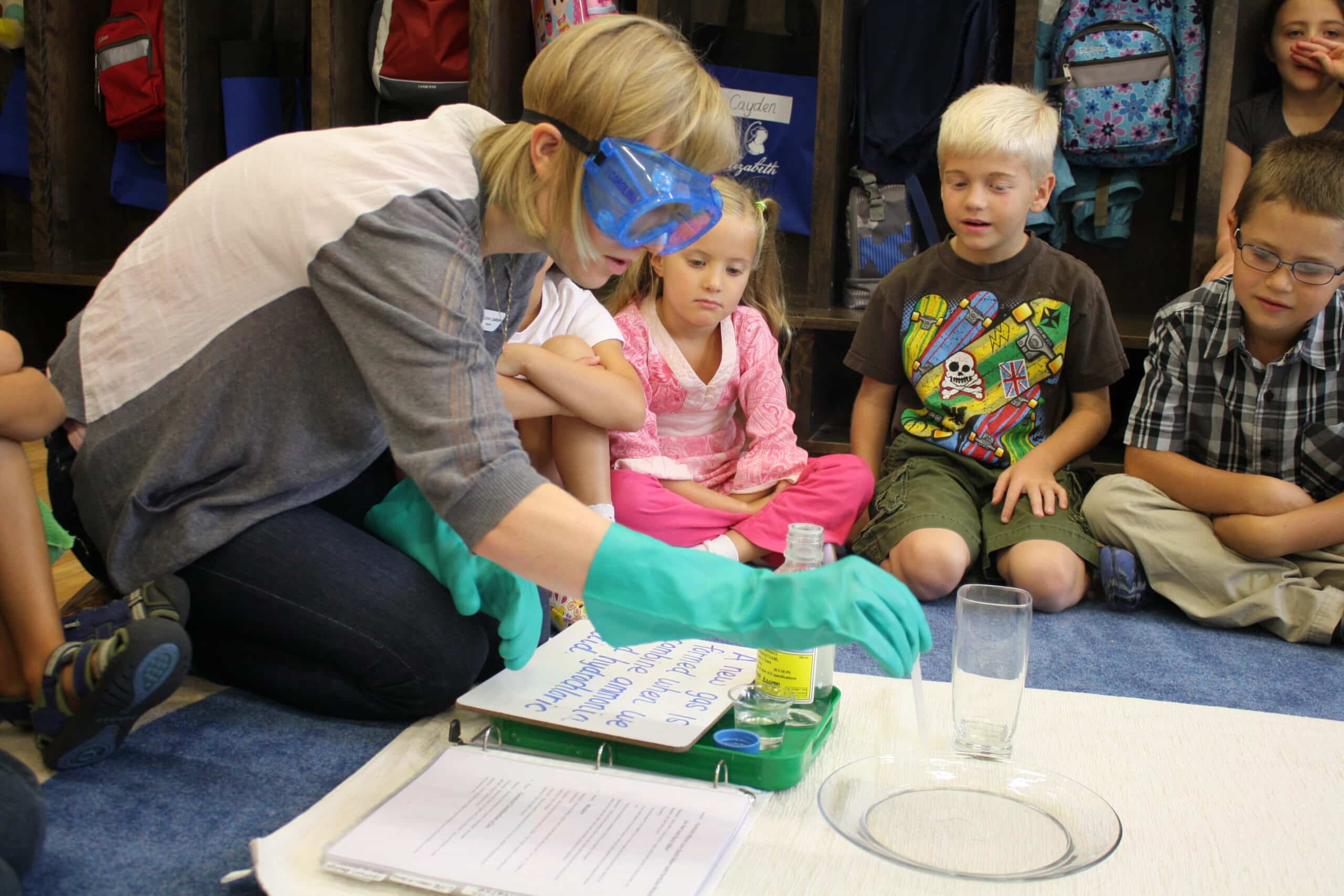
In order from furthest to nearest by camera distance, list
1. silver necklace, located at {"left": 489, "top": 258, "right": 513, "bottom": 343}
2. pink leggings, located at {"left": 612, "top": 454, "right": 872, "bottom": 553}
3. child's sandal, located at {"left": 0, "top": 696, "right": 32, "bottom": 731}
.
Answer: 1. pink leggings, located at {"left": 612, "top": 454, "right": 872, "bottom": 553}
2. silver necklace, located at {"left": 489, "top": 258, "right": 513, "bottom": 343}
3. child's sandal, located at {"left": 0, "top": 696, "right": 32, "bottom": 731}

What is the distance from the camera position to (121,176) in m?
3.15

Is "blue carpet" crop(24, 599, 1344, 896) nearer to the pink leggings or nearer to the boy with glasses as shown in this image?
the boy with glasses

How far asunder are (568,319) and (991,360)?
0.76 meters

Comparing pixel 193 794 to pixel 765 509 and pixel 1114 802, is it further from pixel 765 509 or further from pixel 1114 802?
pixel 765 509

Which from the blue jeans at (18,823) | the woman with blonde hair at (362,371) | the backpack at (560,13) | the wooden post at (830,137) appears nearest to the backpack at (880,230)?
the wooden post at (830,137)

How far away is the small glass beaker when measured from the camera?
995 mm

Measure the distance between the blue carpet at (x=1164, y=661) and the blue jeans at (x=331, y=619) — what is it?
54 cm

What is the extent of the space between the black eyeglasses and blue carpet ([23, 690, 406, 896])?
138 cm

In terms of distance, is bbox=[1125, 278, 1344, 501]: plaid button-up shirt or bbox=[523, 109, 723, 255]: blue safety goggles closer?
bbox=[523, 109, 723, 255]: blue safety goggles

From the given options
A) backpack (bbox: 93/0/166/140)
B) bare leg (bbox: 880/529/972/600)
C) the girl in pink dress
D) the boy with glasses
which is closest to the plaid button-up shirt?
the boy with glasses

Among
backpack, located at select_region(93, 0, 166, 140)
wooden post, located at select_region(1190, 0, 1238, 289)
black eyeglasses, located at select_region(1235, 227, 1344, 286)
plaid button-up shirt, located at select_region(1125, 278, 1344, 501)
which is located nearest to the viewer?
black eyeglasses, located at select_region(1235, 227, 1344, 286)

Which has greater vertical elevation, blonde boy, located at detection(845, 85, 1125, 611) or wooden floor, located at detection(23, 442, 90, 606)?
blonde boy, located at detection(845, 85, 1125, 611)

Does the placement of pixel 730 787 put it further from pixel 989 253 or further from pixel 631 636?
pixel 989 253

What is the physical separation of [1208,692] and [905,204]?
1436 mm
